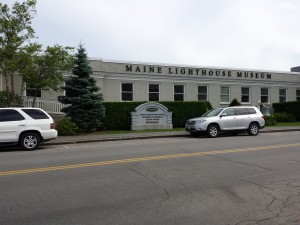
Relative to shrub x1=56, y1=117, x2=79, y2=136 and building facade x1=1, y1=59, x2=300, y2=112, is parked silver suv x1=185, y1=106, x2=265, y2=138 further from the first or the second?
building facade x1=1, y1=59, x2=300, y2=112

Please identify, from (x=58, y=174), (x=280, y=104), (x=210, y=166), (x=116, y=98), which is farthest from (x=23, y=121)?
(x=280, y=104)

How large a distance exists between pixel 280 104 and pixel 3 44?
2551 centimetres

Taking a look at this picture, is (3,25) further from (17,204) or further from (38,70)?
(17,204)

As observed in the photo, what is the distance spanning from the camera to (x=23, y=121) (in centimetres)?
1496

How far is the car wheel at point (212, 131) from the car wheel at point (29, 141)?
355 inches

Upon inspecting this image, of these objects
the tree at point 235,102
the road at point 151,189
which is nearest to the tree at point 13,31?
the road at point 151,189

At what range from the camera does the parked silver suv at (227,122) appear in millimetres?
20000

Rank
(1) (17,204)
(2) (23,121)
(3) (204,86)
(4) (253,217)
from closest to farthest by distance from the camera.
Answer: (4) (253,217) < (1) (17,204) < (2) (23,121) < (3) (204,86)

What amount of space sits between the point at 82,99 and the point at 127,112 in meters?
3.81

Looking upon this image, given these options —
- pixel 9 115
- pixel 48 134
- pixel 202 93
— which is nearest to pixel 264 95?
pixel 202 93

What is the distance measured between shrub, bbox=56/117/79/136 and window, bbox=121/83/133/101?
9.46 metres

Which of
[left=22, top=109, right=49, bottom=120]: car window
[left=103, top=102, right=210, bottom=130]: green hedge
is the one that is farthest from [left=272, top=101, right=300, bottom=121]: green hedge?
[left=22, top=109, right=49, bottom=120]: car window

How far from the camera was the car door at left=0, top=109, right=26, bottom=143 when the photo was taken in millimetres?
14617

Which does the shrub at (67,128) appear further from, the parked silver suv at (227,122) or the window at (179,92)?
the window at (179,92)
